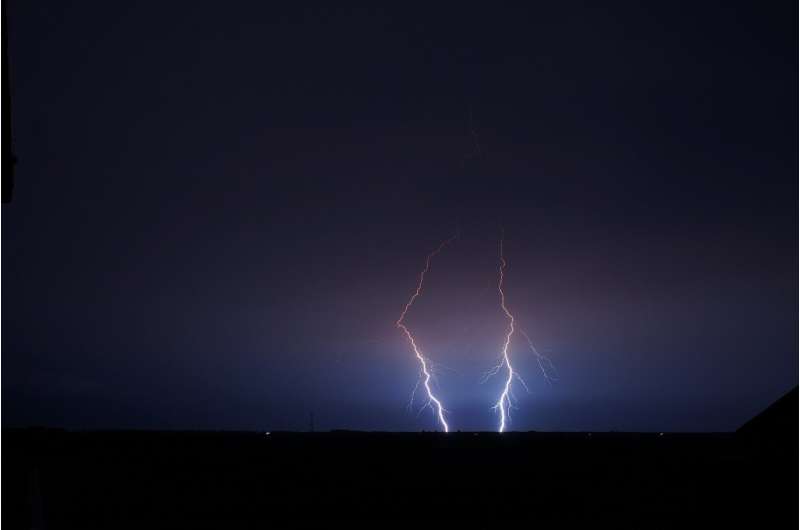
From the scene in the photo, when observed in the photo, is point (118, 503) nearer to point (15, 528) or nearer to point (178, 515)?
point (178, 515)

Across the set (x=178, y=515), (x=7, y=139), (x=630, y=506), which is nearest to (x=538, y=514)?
(x=630, y=506)

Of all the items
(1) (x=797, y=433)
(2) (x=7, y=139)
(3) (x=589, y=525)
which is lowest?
(3) (x=589, y=525)

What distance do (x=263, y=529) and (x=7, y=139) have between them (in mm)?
8739

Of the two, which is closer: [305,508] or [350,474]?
[305,508]

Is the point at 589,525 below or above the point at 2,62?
below

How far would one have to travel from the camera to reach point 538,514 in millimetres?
12703

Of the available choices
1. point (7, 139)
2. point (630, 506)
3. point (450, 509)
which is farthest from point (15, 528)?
point (630, 506)

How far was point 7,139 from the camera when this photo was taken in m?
4.42

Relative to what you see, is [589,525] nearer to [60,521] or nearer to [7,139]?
[60,521]

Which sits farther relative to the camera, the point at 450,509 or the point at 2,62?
the point at 450,509

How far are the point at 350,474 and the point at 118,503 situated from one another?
10402mm

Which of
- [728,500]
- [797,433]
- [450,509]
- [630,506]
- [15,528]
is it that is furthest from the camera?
[450,509]

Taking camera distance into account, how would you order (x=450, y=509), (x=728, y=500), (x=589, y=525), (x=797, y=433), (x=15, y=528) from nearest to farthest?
(x=797, y=433) → (x=728, y=500) → (x=15, y=528) → (x=589, y=525) → (x=450, y=509)

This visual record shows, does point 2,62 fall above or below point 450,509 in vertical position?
above
